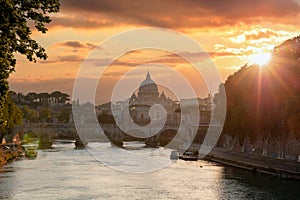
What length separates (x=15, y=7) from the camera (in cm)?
2916

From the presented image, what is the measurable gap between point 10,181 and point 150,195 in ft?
51.4

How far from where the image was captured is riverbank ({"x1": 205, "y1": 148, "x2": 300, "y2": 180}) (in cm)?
5697

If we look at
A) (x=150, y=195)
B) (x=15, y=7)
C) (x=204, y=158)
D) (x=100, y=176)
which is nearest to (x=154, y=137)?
(x=204, y=158)

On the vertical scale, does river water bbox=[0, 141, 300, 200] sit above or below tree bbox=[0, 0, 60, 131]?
below

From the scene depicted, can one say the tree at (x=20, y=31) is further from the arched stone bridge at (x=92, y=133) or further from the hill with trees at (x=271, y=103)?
the arched stone bridge at (x=92, y=133)

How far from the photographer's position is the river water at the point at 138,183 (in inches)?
1911

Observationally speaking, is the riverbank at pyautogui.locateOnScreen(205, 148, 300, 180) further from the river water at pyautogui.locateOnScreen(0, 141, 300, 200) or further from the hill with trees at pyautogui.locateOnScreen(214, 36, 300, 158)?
the hill with trees at pyautogui.locateOnScreen(214, 36, 300, 158)

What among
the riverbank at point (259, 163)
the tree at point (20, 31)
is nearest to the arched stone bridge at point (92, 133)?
the riverbank at point (259, 163)

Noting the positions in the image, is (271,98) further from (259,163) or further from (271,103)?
(259,163)

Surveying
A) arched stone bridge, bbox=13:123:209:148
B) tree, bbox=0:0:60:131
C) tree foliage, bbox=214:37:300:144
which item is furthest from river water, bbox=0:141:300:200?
arched stone bridge, bbox=13:123:209:148

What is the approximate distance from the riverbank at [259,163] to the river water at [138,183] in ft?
3.29

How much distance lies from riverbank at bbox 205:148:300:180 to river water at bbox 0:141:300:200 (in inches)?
39.5

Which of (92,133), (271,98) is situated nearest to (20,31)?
(271,98)

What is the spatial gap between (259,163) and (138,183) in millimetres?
16516
